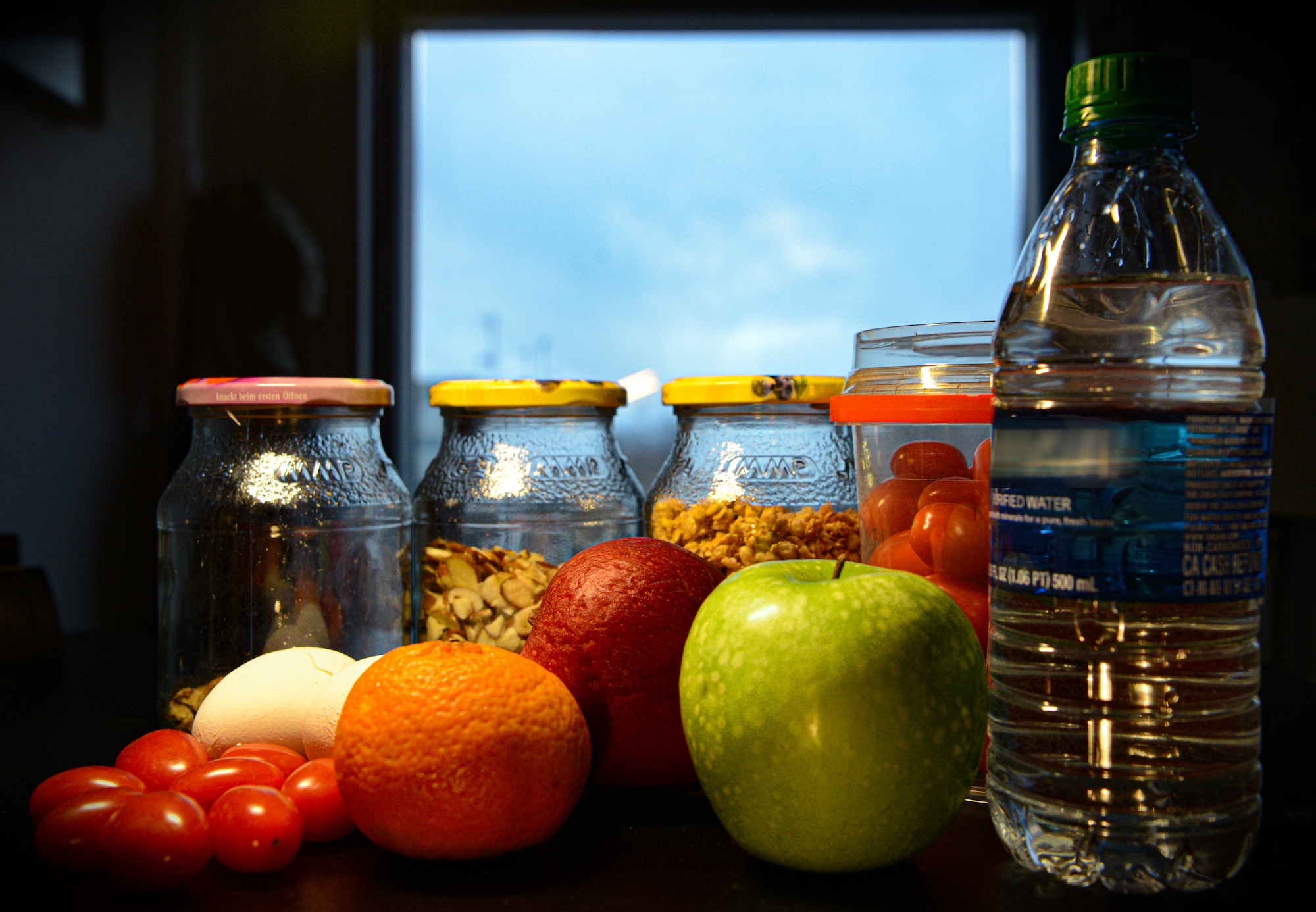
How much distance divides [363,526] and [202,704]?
21 centimetres

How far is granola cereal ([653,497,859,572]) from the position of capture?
0.82 metres

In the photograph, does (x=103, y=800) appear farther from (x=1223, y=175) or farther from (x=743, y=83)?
(x=1223, y=175)

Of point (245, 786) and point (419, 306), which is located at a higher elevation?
point (419, 306)

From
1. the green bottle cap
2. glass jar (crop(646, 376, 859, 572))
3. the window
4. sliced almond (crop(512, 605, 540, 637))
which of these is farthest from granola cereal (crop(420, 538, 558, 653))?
the window

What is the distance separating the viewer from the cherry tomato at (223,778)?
605 mm

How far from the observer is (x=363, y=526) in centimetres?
90

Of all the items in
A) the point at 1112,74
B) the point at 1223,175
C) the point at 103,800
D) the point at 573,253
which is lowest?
the point at 103,800

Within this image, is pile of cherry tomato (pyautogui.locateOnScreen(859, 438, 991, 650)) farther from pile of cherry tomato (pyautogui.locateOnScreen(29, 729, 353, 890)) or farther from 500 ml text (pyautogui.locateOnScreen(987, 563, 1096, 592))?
pile of cherry tomato (pyautogui.locateOnScreen(29, 729, 353, 890))

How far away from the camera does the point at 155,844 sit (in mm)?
527

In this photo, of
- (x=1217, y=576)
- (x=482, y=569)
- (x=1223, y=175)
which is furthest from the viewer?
(x=1223, y=175)

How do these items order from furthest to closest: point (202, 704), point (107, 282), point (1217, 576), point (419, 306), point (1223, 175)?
point (419, 306) < point (1223, 175) < point (107, 282) < point (202, 704) < point (1217, 576)

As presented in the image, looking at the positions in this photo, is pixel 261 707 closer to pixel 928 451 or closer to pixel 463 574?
pixel 463 574

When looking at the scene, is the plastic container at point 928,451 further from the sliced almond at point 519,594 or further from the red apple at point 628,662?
the sliced almond at point 519,594

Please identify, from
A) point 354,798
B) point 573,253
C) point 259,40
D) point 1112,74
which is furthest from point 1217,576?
point 259,40
